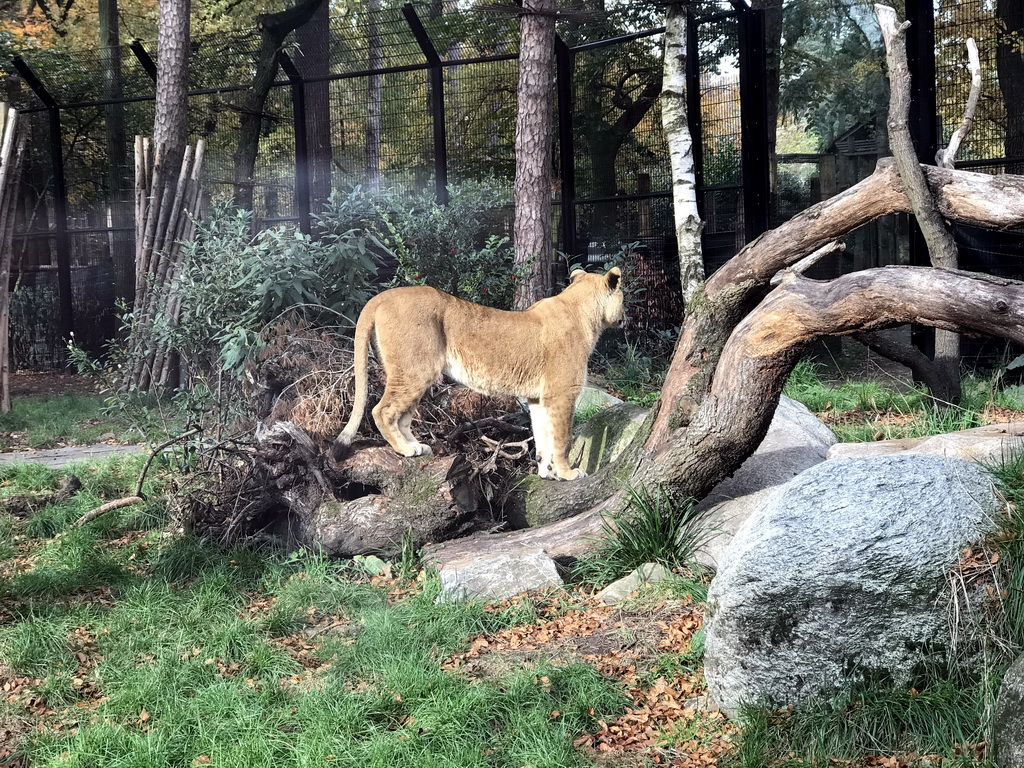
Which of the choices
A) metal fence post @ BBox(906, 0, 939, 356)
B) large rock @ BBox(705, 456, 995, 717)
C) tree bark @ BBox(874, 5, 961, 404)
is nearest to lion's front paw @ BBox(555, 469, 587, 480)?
large rock @ BBox(705, 456, 995, 717)

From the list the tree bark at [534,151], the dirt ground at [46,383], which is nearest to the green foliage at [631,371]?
the tree bark at [534,151]

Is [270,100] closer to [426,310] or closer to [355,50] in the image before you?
[355,50]

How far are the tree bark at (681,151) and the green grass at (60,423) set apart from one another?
5701 mm

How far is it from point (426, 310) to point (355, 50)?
296 inches

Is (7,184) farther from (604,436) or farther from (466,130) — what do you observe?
(604,436)

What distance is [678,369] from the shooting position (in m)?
5.72

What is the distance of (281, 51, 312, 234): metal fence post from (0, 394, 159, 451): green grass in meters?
3.70

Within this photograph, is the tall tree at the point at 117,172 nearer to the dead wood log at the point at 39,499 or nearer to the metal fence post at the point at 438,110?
the metal fence post at the point at 438,110

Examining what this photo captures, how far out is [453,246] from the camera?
10.2 metres

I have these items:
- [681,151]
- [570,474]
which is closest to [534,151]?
[681,151]

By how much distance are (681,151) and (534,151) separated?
5.29 ft

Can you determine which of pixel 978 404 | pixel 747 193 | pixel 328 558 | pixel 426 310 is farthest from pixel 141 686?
pixel 747 193

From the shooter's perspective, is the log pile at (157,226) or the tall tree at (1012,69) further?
the log pile at (157,226)

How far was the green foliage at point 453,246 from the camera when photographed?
933 cm
